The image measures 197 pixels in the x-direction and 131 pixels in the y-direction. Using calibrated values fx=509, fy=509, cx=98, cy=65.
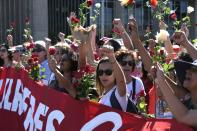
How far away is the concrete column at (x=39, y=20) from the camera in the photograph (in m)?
16.4

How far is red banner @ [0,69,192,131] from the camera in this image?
14.2 feet

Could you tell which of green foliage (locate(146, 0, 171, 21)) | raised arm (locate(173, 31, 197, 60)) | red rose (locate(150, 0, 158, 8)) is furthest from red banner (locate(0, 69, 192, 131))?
green foliage (locate(146, 0, 171, 21))

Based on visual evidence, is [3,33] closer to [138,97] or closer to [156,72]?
[138,97]

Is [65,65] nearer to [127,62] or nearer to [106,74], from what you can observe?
[127,62]

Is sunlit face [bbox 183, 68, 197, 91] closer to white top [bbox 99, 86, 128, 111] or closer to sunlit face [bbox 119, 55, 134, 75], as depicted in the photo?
white top [bbox 99, 86, 128, 111]

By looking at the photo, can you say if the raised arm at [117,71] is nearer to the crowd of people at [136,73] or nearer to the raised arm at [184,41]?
the crowd of people at [136,73]

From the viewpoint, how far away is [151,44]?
629 cm

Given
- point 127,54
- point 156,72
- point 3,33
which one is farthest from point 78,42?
point 3,33

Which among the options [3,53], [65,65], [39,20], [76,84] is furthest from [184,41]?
[39,20]

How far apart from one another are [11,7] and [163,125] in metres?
13.2

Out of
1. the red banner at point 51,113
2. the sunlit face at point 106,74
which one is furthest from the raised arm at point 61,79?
the sunlit face at point 106,74

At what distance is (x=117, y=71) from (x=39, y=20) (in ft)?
39.6

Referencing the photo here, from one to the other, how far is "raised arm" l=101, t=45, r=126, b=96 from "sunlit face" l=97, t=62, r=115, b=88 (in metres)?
0.32

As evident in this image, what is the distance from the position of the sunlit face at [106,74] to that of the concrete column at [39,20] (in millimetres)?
11394
